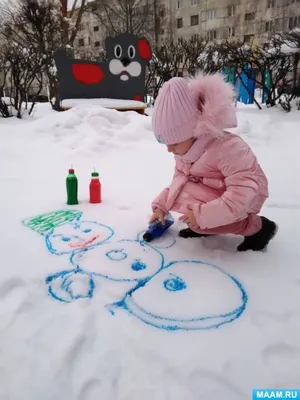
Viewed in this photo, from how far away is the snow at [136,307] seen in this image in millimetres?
937

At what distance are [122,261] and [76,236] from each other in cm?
39

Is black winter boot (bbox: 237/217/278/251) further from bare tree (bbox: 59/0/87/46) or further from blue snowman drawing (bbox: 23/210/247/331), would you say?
bare tree (bbox: 59/0/87/46)

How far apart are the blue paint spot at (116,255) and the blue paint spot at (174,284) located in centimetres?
29

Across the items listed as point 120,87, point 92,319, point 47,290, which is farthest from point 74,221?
point 120,87

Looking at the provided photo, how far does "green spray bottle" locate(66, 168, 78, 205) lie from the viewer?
7.33 ft

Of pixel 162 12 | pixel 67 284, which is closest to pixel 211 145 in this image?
pixel 67 284

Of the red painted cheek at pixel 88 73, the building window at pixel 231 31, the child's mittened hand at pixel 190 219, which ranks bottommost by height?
the child's mittened hand at pixel 190 219

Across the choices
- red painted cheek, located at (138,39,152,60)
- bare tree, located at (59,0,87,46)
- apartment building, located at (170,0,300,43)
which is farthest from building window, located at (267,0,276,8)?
red painted cheek, located at (138,39,152,60)

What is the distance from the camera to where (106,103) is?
602cm

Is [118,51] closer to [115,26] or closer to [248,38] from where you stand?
[115,26]

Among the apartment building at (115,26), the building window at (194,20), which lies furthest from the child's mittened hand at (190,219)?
the building window at (194,20)

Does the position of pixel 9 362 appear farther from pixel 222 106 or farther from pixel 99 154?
pixel 99 154

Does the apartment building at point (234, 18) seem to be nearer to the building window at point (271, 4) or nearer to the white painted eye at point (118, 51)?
the building window at point (271, 4)

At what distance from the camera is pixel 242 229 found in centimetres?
158
